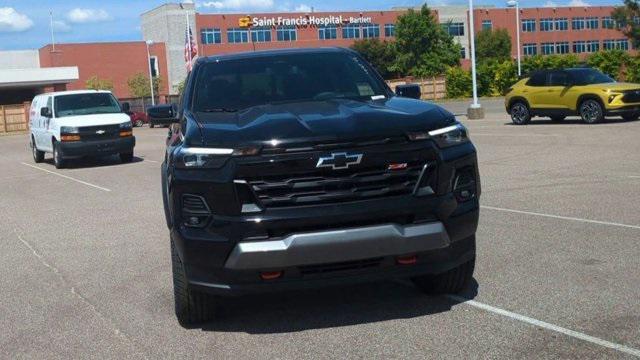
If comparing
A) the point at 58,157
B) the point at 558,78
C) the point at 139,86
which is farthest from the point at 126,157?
the point at 139,86

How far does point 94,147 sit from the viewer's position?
1947 cm

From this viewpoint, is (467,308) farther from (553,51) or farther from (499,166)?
(553,51)

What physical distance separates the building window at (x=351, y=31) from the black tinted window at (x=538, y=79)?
81999mm

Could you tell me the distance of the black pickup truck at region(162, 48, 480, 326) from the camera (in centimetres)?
458

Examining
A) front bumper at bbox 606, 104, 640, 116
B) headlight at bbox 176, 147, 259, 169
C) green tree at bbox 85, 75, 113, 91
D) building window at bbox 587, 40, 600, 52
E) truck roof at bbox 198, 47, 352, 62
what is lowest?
front bumper at bbox 606, 104, 640, 116

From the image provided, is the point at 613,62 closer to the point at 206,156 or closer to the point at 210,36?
the point at 206,156

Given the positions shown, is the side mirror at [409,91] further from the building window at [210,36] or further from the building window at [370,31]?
the building window at [370,31]

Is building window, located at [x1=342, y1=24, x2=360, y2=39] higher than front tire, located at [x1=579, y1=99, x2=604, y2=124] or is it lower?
higher

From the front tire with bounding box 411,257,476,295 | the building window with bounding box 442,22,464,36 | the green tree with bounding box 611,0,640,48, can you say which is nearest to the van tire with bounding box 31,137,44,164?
the front tire with bounding box 411,257,476,295

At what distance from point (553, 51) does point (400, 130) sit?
11574 centimetres

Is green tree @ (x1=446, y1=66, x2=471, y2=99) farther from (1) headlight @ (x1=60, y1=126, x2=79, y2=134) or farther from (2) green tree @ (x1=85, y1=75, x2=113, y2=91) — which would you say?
(1) headlight @ (x1=60, y1=126, x2=79, y2=134)

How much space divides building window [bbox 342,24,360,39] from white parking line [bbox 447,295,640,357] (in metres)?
101

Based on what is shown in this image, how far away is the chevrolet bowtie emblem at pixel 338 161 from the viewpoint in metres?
4.62

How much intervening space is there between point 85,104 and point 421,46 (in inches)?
2867
